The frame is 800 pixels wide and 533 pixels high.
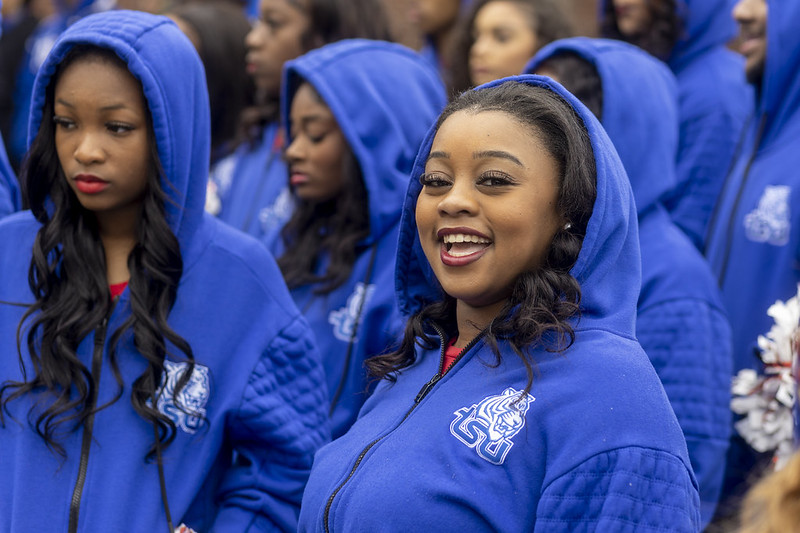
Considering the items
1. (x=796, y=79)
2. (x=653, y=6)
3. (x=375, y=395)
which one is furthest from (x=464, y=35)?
(x=375, y=395)

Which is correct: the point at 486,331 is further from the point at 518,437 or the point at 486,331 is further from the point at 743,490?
the point at 743,490

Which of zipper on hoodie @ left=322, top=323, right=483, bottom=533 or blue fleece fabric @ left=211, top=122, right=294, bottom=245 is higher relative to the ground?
zipper on hoodie @ left=322, top=323, right=483, bottom=533

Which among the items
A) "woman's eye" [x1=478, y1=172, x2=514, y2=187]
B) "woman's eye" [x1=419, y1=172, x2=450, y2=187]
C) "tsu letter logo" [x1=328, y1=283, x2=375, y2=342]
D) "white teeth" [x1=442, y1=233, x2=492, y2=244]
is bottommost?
"tsu letter logo" [x1=328, y1=283, x2=375, y2=342]

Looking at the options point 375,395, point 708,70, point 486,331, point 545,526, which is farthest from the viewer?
point 708,70

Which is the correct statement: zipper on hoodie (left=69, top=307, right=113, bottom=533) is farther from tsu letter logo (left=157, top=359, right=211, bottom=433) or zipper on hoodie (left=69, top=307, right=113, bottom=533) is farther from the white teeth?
the white teeth

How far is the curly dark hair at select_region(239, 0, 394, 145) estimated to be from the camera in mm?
5836

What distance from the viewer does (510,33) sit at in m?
5.69

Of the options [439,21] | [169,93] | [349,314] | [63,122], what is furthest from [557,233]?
[439,21]

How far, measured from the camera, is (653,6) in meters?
5.58

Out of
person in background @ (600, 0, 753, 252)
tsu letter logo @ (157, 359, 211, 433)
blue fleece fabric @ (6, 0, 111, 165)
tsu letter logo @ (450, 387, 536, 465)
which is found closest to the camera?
tsu letter logo @ (450, 387, 536, 465)

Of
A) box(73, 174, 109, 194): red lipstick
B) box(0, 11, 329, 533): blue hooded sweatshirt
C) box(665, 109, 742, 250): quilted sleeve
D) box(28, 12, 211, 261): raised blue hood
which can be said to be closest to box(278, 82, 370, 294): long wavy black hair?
box(0, 11, 329, 533): blue hooded sweatshirt

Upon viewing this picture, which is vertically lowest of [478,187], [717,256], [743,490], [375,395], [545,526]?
[743,490]

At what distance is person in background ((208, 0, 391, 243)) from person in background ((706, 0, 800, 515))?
2009 mm

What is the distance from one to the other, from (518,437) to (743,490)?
2184 mm
